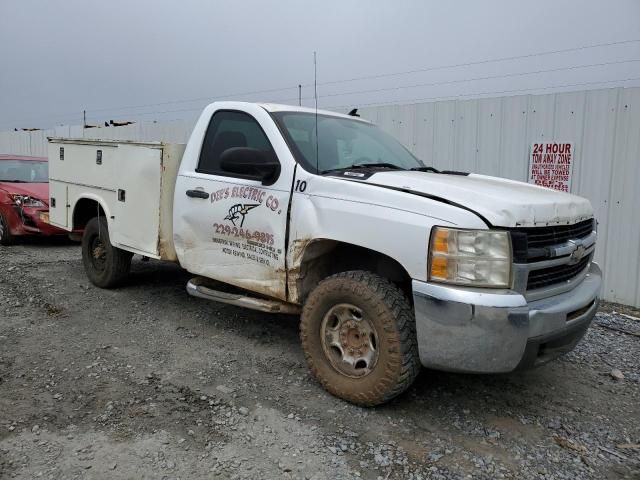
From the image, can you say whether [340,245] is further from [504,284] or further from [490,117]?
[490,117]

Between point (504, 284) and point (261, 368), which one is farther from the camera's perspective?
point (261, 368)

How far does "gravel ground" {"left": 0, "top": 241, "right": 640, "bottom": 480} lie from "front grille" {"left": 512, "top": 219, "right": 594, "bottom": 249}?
1.14m

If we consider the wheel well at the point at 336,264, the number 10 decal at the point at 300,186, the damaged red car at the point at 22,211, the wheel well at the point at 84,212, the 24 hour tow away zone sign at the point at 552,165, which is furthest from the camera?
the damaged red car at the point at 22,211

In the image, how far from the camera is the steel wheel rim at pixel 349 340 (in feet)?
10.8

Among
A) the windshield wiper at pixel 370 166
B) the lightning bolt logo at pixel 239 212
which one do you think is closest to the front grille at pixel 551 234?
the windshield wiper at pixel 370 166

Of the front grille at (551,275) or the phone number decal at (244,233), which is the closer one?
the front grille at (551,275)

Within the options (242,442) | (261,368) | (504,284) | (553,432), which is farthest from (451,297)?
(261,368)

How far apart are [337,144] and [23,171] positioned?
25.0 feet

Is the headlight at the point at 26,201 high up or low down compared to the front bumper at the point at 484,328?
up

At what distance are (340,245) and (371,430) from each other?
124cm

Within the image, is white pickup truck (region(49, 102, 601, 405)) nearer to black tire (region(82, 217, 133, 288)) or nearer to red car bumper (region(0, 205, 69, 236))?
black tire (region(82, 217, 133, 288))

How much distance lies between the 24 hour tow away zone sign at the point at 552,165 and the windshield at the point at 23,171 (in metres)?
8.08

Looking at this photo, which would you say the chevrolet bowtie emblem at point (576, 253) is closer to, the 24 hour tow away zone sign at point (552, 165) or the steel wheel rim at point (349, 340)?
the steel wheel rim at point (349, 340)

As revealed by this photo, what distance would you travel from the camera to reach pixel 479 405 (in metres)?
3.52
